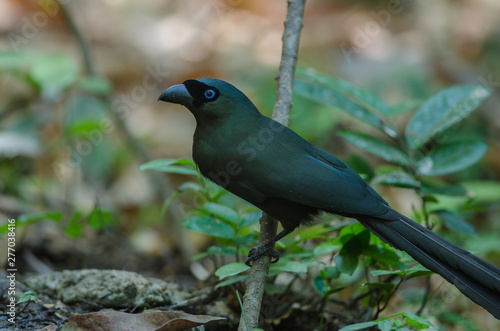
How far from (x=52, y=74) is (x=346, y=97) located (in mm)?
2480

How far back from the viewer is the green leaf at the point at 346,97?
326 cm

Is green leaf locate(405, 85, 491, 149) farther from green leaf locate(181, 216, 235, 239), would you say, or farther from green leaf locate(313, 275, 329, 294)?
green leaf locate(181, 216, 235, 239)

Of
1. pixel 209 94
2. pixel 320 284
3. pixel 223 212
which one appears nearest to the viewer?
pixel 320 284

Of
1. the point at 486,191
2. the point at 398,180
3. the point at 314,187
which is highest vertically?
the point at 486,191

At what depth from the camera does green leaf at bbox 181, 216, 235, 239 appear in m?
2.56

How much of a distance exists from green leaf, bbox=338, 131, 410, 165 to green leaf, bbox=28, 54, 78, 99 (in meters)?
2.44

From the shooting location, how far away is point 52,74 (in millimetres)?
4324

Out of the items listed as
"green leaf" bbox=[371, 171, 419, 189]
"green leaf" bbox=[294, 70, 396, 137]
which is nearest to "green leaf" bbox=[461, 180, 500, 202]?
"green leaf" bbox=[294, 70, 396, 137]

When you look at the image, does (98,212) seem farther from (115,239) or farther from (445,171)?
(445,171)

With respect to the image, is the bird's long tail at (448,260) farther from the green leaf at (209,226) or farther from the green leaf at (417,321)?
the green leaf at (209,226)

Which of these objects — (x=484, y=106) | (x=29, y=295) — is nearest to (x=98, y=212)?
(x=29, y=295)

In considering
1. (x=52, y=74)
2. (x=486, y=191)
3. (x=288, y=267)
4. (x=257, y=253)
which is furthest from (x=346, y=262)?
(x=486, y=191)

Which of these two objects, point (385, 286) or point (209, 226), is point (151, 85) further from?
point (385, 286)

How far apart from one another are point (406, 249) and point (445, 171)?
87cm
